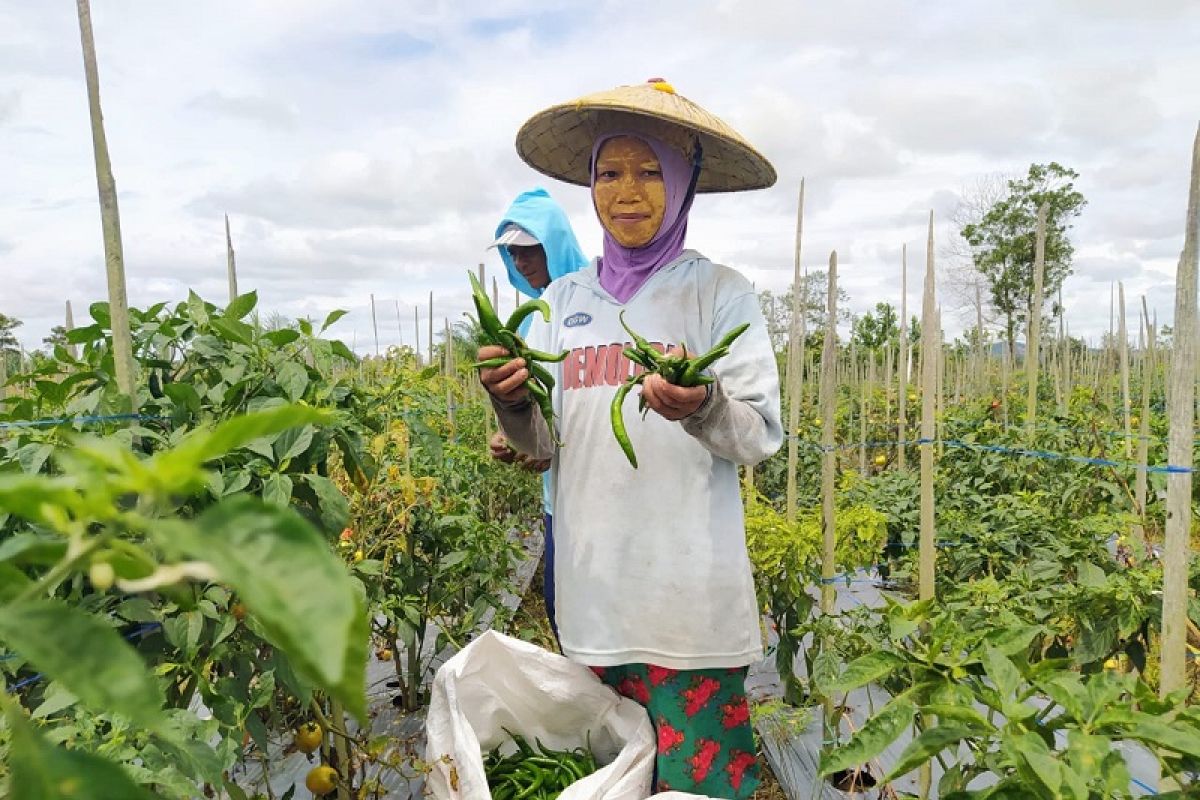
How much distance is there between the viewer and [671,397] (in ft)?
5.03

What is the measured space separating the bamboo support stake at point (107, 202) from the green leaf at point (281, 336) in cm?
24

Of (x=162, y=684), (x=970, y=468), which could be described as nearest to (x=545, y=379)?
(x=162, y=684)

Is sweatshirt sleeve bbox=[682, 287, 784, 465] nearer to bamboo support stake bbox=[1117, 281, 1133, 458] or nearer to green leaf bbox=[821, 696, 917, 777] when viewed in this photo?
green leaf bbox=[821, 696, 917, 777]

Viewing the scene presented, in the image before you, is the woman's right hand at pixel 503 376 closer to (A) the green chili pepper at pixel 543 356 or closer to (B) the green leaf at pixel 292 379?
(A) the green chili pepper at pixel 543 356

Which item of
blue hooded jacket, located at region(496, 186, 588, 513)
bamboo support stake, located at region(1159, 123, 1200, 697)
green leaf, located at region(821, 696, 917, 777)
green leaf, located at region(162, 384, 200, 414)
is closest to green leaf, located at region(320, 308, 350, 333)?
green leaf, located at region(162, 384, 200, 414)

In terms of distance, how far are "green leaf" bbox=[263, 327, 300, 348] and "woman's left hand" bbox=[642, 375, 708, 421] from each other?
710 mm

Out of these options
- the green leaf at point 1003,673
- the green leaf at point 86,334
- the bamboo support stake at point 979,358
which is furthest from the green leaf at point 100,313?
the bamboo support stake at point 979,358

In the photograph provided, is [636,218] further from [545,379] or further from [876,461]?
[876,461]

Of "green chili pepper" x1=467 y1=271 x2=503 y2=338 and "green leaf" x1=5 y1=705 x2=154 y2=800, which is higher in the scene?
"green chili pepper" x1=467 y1=271 x2=503 y2=338

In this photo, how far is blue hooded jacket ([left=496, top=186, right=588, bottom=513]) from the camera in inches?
112

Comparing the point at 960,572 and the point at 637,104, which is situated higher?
the point at 637,104

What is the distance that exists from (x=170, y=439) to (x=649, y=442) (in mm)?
935

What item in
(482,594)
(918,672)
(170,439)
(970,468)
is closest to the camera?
(918,672)

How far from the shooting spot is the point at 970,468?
15.3 feet
